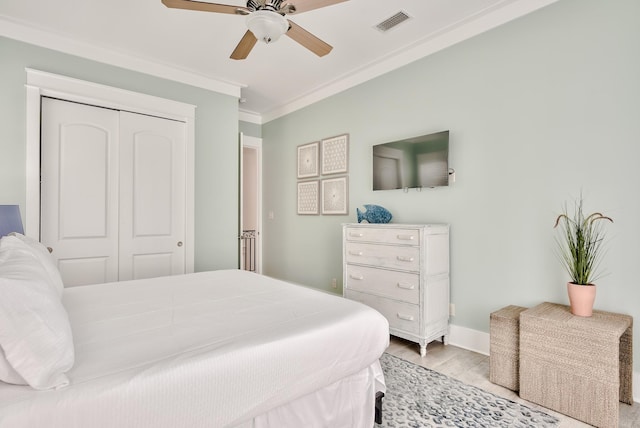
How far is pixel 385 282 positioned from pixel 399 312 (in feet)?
0.89

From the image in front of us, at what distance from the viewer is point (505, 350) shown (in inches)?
84.4

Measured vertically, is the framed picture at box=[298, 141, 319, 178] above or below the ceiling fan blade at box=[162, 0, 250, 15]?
below

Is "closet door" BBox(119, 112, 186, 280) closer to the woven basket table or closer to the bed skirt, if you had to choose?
the bed skirt

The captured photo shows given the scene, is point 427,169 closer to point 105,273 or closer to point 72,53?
point 105,273

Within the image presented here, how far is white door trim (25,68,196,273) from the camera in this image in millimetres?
2764

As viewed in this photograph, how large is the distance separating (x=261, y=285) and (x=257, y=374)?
1041mm

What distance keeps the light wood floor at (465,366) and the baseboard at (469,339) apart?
5cm

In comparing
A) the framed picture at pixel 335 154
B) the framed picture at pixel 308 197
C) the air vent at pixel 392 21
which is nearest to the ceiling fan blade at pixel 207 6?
the air vent at pixel 392 21

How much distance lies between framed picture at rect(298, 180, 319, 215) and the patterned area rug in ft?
8.02

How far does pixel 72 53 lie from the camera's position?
2.99 m

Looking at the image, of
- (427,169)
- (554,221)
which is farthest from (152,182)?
(554,221)

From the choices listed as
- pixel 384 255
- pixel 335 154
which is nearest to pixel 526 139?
pixel 384 255

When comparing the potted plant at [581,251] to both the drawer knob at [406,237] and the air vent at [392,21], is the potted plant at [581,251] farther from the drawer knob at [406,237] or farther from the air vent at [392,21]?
the air vent at [392,21]

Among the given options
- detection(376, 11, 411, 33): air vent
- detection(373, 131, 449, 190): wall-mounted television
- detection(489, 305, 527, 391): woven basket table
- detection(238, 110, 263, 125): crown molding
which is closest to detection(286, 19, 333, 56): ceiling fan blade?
detection(376, 11, 411, 33): air vent
